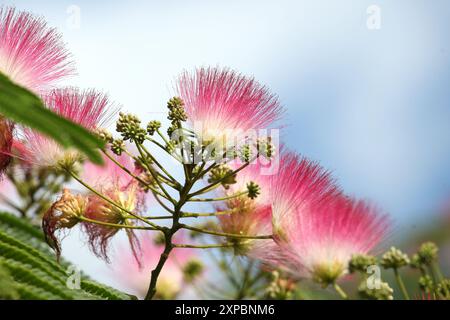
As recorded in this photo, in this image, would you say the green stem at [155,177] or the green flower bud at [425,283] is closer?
the green stem at [155,177]

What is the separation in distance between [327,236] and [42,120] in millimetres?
1139

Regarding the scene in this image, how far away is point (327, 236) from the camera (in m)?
1.89

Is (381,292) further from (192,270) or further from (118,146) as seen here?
(192,270)

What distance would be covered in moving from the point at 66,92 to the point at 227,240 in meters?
0.61

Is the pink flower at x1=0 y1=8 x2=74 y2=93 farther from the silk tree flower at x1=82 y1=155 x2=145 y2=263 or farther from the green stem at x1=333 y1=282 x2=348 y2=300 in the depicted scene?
the green stem at x1=333 y1=282 x2=348 y2=300

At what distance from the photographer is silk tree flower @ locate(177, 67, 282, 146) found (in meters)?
1.52

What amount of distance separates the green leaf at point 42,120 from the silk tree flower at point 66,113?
494 millimetres

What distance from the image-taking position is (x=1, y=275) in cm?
126

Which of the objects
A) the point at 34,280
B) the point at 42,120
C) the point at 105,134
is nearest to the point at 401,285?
the point at 105,134

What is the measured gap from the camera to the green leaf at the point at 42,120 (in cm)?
91

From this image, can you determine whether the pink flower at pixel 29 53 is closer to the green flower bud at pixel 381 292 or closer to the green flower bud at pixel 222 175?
the green flower bud at pixel 222 175

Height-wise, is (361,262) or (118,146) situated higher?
(118,146)

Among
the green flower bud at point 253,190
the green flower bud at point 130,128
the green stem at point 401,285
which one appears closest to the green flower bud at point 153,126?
the green flower bud at point 130,128
